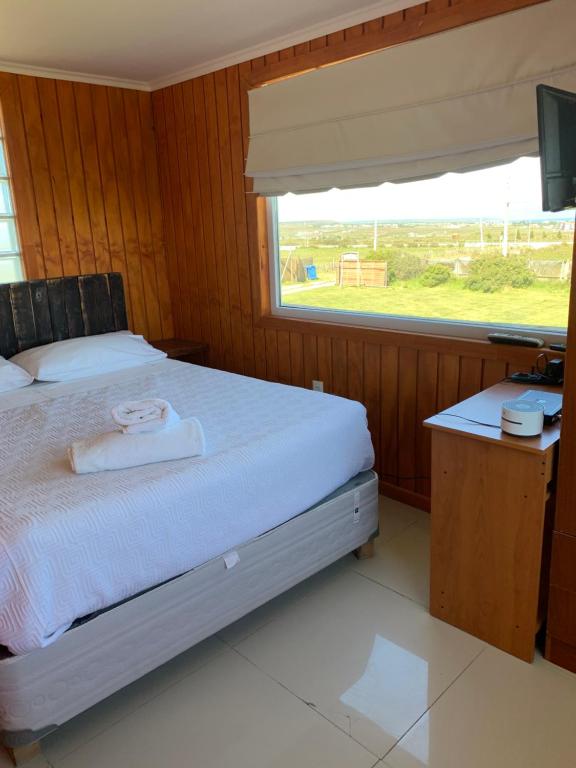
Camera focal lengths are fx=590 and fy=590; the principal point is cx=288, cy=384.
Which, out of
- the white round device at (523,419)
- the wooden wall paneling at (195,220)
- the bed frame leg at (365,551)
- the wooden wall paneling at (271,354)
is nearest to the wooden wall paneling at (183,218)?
the wooden wall paneling at (195,220)

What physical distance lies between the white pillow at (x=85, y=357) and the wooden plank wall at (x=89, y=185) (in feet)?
1.73

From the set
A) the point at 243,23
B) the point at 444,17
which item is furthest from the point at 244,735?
the point at 243,23

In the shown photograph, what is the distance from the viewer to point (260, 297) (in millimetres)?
3473

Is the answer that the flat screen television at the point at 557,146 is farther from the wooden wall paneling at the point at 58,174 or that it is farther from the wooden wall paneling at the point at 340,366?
the wooden wall paneling at the point at 58,174

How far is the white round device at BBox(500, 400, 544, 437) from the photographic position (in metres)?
1.79

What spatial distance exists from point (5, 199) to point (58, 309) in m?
0.67

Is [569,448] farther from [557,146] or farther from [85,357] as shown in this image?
[85,357]

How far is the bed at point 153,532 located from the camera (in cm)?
153

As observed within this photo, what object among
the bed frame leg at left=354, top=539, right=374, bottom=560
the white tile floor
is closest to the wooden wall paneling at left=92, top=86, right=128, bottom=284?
the bed frame leg at left=354, top=539, right=374, bottom=560

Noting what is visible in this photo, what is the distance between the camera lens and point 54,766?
Result: 5.28 ft

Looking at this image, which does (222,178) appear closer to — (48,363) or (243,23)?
(243,23)

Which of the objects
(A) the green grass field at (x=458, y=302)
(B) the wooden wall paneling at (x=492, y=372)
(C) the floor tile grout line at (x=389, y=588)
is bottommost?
(C) the floor tile grout line at (x=389, y=588)

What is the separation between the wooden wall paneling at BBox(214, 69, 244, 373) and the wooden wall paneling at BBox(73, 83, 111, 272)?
80 cm

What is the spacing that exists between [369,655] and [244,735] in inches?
19.7
